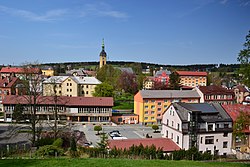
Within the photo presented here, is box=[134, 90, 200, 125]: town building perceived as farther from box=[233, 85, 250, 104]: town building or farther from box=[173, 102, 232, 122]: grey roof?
box=[233, 85, 250, 104]: town building

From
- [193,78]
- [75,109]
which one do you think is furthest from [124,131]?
[193,78]

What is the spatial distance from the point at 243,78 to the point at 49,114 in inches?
1448

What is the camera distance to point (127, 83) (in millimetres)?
85500

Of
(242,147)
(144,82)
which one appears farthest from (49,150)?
(144,82)

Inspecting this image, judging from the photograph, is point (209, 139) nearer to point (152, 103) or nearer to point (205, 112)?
point (205, 112)

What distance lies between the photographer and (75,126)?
4247 centimetres

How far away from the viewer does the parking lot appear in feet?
122

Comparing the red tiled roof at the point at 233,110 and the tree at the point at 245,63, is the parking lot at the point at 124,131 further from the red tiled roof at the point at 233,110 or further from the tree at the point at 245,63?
the tree at the point at 245,63

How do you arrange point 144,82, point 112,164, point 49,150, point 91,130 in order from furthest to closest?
point 144,82
point 91,130
point 49,150
point 112,164

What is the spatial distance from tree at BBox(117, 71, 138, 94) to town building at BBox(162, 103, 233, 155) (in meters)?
52.5

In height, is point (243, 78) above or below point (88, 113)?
above

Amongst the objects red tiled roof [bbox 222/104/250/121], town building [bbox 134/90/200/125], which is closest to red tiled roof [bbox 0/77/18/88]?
town building [bbox 134/90/200/125]

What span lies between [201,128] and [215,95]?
90.2 ft

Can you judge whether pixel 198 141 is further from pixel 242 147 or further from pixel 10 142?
pixel 10 142
